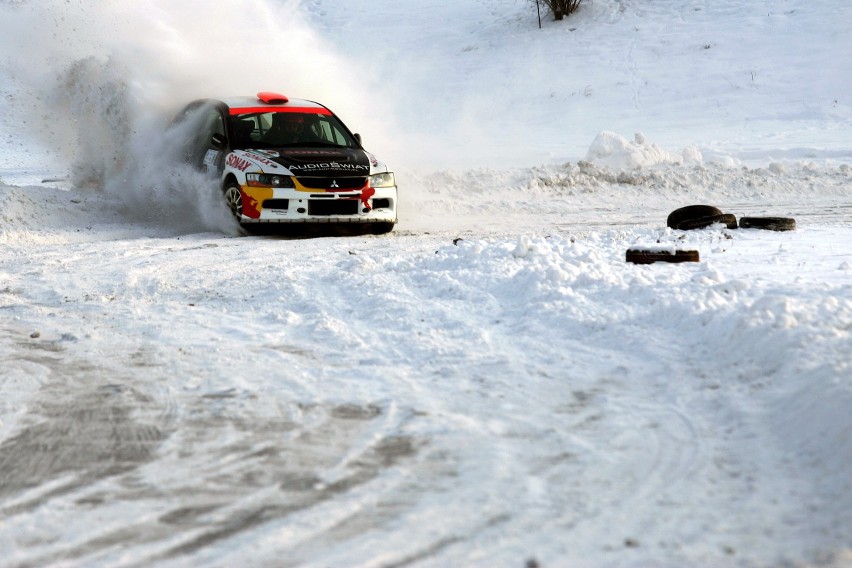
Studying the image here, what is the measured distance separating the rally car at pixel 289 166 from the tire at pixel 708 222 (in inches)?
123

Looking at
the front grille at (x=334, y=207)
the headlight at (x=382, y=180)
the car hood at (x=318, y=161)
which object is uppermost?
the car hood at (x=318, y=161)

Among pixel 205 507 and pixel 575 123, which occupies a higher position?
pixel 575 123

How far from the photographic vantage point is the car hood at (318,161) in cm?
1062

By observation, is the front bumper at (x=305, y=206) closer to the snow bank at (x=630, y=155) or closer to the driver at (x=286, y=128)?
the driver at (x=286, y=128)

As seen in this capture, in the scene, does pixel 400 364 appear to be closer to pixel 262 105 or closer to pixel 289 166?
pixel 289 166

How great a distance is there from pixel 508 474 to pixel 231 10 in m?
14.5

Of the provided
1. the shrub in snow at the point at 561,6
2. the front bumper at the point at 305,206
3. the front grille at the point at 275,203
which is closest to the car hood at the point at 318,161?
the front bumper at the point at 305,206

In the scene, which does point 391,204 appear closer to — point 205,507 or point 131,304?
point 131,304

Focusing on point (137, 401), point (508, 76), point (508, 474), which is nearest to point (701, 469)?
point (508, 474)

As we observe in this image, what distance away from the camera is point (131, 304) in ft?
23.4

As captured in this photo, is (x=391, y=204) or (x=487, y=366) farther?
(x=391, y=204)

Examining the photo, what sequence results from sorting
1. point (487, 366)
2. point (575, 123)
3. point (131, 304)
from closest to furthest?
Result: 1. point (487, 366)
2. point (131, 304)
3. point (575, 123)

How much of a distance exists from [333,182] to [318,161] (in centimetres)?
30

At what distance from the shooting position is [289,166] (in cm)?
1060
